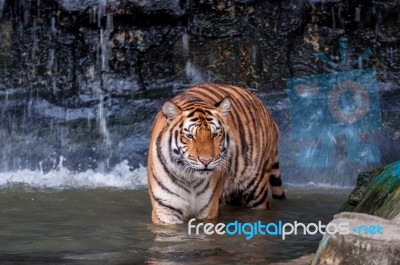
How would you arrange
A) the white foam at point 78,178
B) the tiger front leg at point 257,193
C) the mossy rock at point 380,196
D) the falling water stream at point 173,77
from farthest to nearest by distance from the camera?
the falling water stream at point 173,77 → the white foam at point 78,178 → the tiger front leg at point 257,193 → the mossy rock at point 380,196

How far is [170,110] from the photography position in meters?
5.23

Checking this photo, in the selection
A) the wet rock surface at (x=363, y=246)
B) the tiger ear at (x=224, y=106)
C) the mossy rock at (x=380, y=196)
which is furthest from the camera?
the tiger ear at (x=224, y=106)

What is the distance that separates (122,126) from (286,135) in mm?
1811

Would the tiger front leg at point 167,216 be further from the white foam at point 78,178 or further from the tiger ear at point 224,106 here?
the white foam at point 78,178

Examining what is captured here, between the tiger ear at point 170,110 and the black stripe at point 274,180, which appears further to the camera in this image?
the black stripe at point 274,180

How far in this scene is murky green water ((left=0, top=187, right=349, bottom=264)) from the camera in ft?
14.2

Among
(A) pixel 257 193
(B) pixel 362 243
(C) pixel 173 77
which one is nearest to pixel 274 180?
(A) pixel 257 193

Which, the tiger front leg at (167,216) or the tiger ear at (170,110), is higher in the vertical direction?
the tiger ear at (170,110)

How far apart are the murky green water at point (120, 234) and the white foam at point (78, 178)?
2.14ft

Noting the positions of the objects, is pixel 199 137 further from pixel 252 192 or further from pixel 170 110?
pixel 252 192

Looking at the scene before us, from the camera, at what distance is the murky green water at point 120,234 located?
4316mm

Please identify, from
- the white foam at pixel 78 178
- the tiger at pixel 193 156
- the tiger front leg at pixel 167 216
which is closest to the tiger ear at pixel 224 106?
the tiger at pixel 193 156

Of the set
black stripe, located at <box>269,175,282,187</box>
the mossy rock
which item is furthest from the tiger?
the mossy rock

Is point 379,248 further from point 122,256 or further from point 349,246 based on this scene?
point 122,256
